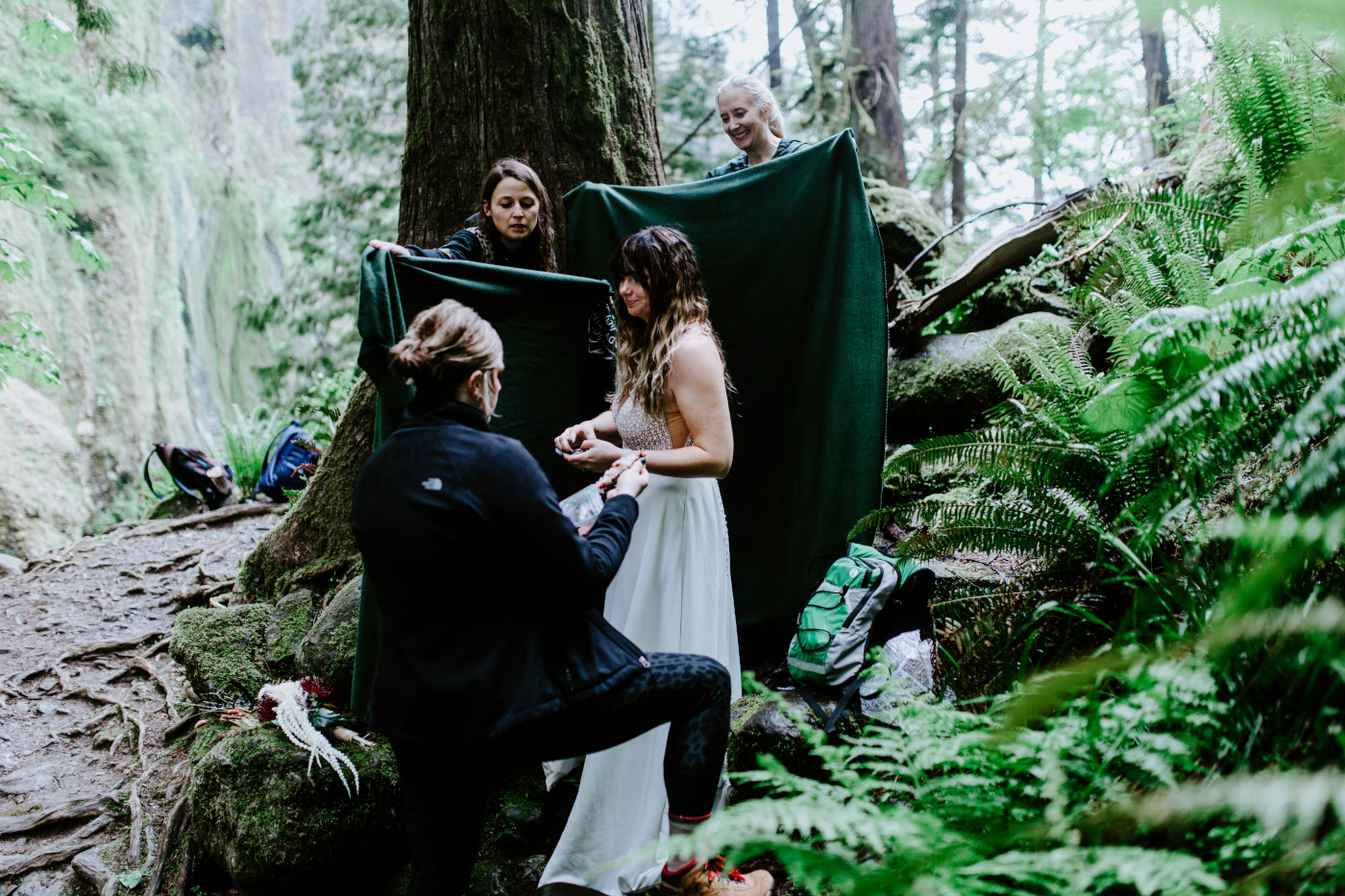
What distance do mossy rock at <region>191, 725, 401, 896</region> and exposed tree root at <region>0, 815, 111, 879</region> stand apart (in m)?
0.84

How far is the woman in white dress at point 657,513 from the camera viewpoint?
2.57 meters

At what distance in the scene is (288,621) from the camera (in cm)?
412

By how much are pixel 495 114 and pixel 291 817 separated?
3.42 meters

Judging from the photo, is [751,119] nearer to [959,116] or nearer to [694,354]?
[694,354]

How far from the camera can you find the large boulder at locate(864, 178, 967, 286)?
663 centimetres

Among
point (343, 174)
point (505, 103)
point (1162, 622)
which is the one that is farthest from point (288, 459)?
point (1162, 622)

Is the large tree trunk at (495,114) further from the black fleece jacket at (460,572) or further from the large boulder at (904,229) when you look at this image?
the large boulder at (904,229)

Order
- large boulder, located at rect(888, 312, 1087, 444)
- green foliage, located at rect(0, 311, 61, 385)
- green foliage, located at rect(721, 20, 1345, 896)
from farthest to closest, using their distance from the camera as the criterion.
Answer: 1. green foliage, located at rect(0, 311, 61, 385)
2. large boulder, located at rect(888, 312, 1087, 444)
3. green foliage, located at rect(721, 20, 1345, 896)

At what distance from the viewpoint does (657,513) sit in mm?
2746

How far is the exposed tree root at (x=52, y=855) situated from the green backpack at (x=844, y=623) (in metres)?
3.29

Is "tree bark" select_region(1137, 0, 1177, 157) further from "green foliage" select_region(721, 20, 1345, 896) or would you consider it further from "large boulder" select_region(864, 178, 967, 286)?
"green foliage" select_region(721, 20, 1345, 896)

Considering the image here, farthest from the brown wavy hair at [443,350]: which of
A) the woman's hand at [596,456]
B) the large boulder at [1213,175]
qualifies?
the large boulder at [1213,175]

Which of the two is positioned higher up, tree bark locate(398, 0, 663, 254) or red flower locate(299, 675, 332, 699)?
tree bark locate(398, 0, 663, 254)

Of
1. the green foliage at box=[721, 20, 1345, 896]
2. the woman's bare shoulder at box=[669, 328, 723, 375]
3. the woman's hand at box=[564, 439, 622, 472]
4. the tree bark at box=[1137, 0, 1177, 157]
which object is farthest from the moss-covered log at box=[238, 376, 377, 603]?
the tree bark at box=[1137, 0, 1177, 157]
